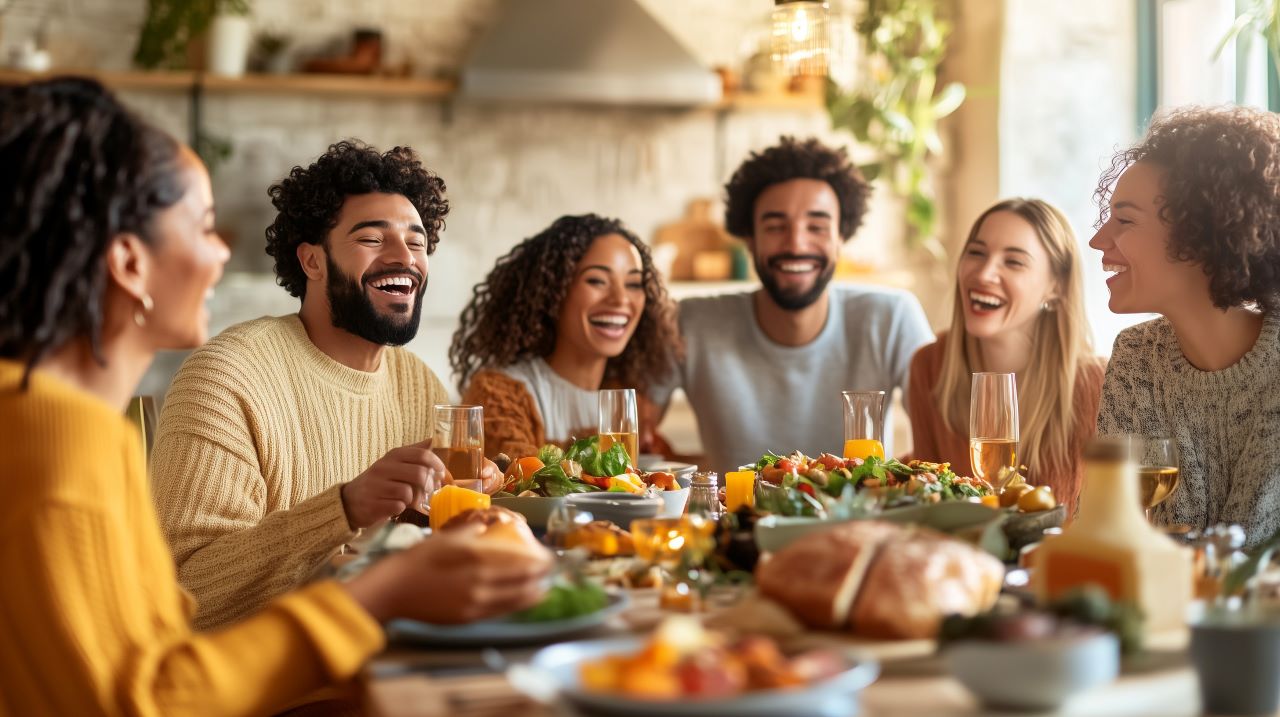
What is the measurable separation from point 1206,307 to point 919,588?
1358 mm

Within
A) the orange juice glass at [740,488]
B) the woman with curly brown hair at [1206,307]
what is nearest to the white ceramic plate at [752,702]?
the orange juice glass at [740,488]

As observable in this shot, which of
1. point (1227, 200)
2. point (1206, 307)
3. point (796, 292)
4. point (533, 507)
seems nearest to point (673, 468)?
point (533, 507)

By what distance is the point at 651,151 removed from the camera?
6.03 m

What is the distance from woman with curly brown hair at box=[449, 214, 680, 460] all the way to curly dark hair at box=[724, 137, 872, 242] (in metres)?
0.73

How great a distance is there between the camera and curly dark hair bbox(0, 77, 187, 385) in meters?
1.32

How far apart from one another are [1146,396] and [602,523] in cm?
109

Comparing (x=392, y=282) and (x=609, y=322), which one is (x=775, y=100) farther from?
(x=392, y=282)

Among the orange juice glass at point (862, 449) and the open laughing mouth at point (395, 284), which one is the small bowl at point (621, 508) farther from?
the open laughing mouth at point (395, 284)

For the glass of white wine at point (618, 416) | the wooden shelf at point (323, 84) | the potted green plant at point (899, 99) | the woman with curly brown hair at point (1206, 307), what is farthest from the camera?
the potted green plant at point (899, 99)

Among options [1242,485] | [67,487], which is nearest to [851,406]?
[1242,485]

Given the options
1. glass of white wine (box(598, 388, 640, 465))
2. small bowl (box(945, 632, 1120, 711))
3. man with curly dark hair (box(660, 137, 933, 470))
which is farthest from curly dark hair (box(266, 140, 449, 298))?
small bowl (box(945, 632, 1120, 711))

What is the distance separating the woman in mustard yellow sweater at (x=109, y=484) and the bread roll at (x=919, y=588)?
1.11 ft

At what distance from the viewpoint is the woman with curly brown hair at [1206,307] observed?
7.25 ft

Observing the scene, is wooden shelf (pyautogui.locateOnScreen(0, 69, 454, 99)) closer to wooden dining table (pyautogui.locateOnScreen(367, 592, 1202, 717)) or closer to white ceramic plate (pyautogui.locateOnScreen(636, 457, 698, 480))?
white ceramic plate (pyautogui.locateOnScreen(636, 457, 698, 480))
